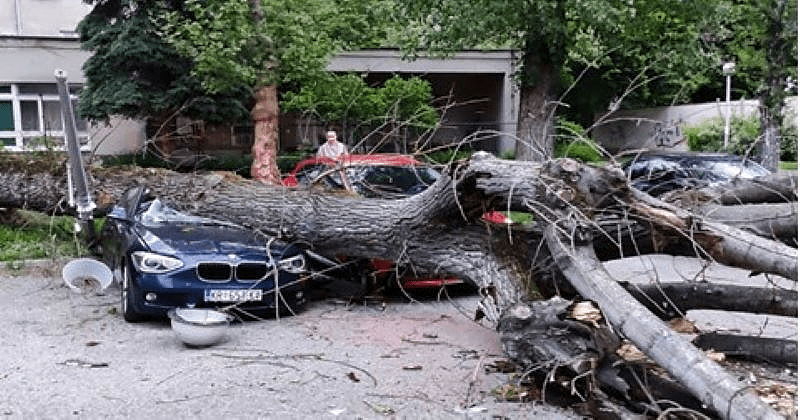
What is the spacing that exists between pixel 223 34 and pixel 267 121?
219cm

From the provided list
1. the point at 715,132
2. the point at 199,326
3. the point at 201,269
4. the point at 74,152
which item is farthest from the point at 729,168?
the point at 715,132

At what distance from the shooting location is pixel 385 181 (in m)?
10.1

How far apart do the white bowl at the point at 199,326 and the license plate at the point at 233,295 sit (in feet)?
1.99

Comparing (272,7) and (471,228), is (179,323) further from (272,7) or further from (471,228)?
(272,7)

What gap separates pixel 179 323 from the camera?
22.7 feet

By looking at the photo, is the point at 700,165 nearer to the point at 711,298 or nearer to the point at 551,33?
the point at 551,33

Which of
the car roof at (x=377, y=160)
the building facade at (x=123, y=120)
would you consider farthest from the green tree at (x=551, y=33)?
the car roof at (x=377, y=160)

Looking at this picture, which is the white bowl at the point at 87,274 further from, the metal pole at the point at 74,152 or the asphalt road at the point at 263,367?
the metal pole at the point at 74,152

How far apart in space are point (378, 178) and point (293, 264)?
2.14m

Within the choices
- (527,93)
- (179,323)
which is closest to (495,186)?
(179,323)

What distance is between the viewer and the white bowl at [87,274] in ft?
29.3

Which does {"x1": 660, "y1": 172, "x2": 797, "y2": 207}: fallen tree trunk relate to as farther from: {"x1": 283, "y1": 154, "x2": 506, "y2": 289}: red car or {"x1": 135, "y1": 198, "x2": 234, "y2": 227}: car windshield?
{"x1": 135, "y1": 198, "x2": 234, "y2": 227}: car windshield

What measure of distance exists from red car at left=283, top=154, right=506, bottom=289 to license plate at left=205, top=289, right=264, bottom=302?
1.51 metres

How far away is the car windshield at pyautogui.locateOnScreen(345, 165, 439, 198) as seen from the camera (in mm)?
9719
